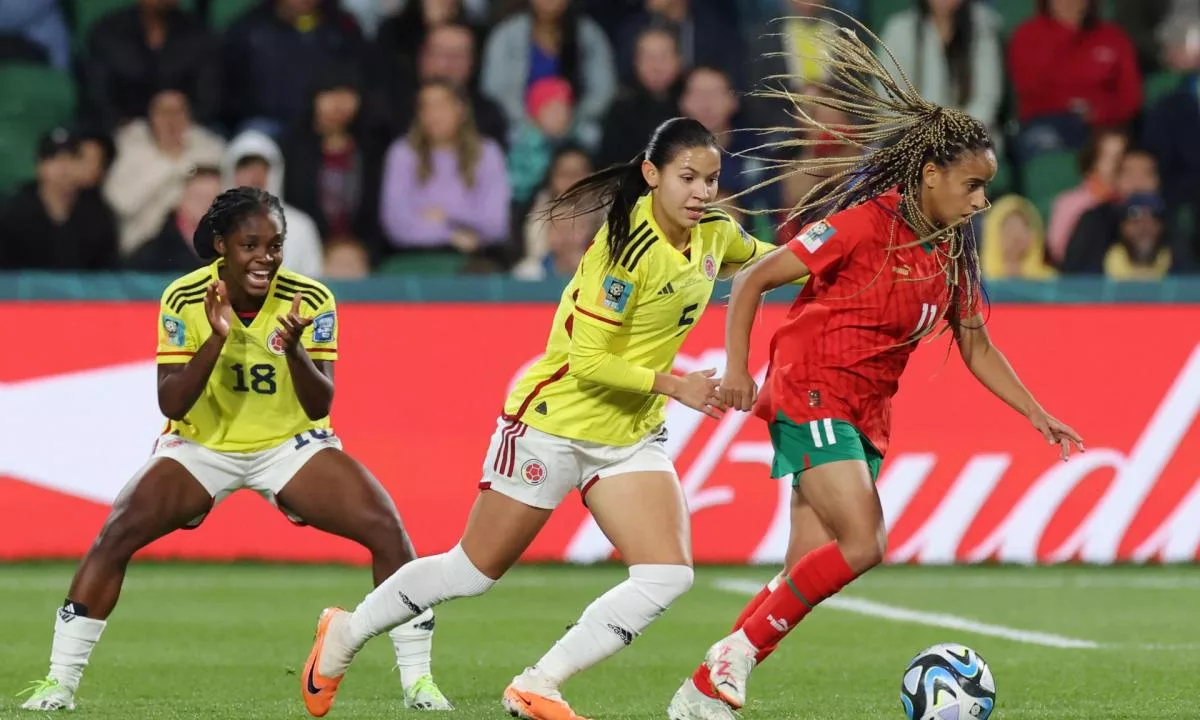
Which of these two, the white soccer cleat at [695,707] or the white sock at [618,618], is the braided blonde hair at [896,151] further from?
the white soccer cleat at [695,707]

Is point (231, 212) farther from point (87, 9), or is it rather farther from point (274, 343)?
point (87, 9)

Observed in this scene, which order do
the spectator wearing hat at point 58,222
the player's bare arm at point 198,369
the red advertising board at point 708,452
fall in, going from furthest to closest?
the spectator wearing hat at point 58,222 → the red advertising board at point 708,452 → the player's bare arm at point 198,369

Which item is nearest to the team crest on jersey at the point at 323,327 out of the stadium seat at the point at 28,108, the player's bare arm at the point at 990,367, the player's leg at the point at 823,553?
the player's leg at the point at 823,553

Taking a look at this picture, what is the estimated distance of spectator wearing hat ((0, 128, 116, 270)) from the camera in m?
12.9

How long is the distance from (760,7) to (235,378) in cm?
906

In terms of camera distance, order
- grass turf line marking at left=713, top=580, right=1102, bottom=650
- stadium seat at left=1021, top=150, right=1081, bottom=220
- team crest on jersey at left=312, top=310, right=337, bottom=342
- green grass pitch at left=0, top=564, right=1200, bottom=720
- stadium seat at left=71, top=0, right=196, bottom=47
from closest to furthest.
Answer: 1. green grass pitch at left=0, top=564, right=1200, bottom=720
2. team crest on jersey at left=312, top=310, right=337, bottom=342
3. grass turf line marking at left=713, top=580, right=1102, bottom=650
4. stadium seat at left=1021, top=150, right=1081, bottom=220
5. stadium seat at left=71, top=0, right=196, bottom=47

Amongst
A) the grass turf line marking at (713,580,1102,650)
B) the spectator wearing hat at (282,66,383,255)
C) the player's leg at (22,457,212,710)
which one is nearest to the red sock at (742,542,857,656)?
the player's leg at (22,457,212,710)

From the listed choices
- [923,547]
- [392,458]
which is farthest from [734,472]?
[392,458]

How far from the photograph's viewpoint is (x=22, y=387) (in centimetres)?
1162

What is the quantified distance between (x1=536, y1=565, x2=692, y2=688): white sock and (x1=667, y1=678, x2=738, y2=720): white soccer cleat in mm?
283

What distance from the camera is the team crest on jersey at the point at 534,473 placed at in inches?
256

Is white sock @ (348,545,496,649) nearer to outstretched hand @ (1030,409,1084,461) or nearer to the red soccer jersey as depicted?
the red soccer jersey

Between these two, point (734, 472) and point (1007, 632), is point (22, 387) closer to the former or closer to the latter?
point (734, 472)

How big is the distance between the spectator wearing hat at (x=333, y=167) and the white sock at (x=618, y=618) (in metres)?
7.41
